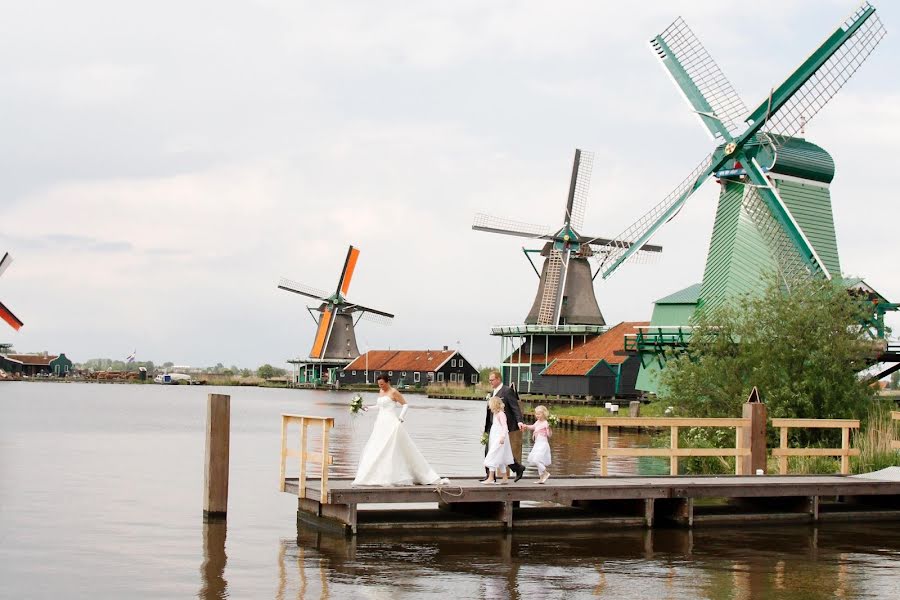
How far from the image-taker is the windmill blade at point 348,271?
10775cm

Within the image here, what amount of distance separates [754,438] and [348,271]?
8899 centimetres

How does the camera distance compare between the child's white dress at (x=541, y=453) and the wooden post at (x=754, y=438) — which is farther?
the wooden post at (x=754, y=438)

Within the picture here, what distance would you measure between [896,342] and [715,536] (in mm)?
25931

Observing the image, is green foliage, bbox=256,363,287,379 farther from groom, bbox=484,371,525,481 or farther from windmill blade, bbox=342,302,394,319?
groom, bbox=484,371,525,481

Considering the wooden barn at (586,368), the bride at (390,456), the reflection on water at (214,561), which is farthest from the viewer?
the wooden barn at (586,368)

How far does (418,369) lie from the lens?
111750 mm

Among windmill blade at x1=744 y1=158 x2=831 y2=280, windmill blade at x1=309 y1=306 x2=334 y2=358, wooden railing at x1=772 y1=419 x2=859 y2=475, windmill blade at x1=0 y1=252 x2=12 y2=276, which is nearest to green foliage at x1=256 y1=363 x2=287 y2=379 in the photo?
windmill blade at x1=309 y1=306 x2=334 y2=358

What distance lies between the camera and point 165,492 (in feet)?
74.3

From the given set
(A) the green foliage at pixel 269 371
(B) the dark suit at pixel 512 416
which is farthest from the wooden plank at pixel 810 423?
(A) the green foliage at pixel 269 371

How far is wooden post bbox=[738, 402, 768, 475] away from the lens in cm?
2044

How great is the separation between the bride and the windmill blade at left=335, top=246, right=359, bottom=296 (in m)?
92.1

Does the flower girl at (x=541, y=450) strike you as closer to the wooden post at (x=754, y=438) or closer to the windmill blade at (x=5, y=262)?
the wooden post at (x=754, y=438)

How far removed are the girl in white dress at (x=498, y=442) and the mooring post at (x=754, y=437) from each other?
575 cm

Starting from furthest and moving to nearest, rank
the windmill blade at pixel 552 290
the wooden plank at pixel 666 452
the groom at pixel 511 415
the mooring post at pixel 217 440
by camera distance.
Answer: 1. the windmill blade at pixel 552 290
2. the wooden plank at pixel 666 452
3. the groom at pixel 511 415
4. the mooring post at pixel 217 440
